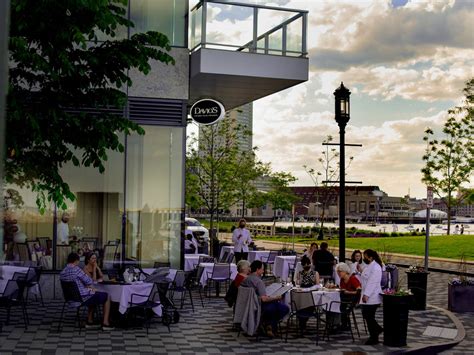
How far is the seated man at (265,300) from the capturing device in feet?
42.6

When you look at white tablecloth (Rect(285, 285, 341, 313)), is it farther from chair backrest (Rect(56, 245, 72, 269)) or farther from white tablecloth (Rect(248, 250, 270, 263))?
white tablecloth (Rect(248, 250, 270, 263))

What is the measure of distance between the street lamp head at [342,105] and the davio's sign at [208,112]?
3.07 meters

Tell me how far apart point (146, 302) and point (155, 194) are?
6223mm

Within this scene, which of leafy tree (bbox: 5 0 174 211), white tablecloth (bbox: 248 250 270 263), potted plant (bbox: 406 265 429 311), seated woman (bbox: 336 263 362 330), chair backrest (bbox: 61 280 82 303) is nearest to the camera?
leafy tree (bbox: 5 0 174 211)

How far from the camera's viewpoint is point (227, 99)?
23.2m

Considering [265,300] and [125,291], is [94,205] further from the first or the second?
[265,300]

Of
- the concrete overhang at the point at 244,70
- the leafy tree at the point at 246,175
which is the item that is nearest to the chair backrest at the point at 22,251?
the concrete overhang at the point at 244,70

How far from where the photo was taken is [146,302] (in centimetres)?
1332

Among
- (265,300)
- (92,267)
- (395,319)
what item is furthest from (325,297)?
(92,267)

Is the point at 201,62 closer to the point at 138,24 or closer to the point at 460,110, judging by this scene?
the point at 138,24

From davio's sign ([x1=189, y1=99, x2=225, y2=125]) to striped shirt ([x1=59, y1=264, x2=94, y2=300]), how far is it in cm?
791

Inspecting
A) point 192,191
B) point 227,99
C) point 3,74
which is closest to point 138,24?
point 227,99

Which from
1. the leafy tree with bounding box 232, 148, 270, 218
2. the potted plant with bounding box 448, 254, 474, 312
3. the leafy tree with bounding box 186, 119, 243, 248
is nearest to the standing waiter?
the potted plant with bounding box 448, 254, 474, 312

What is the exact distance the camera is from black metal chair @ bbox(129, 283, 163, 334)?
13.4 metres
